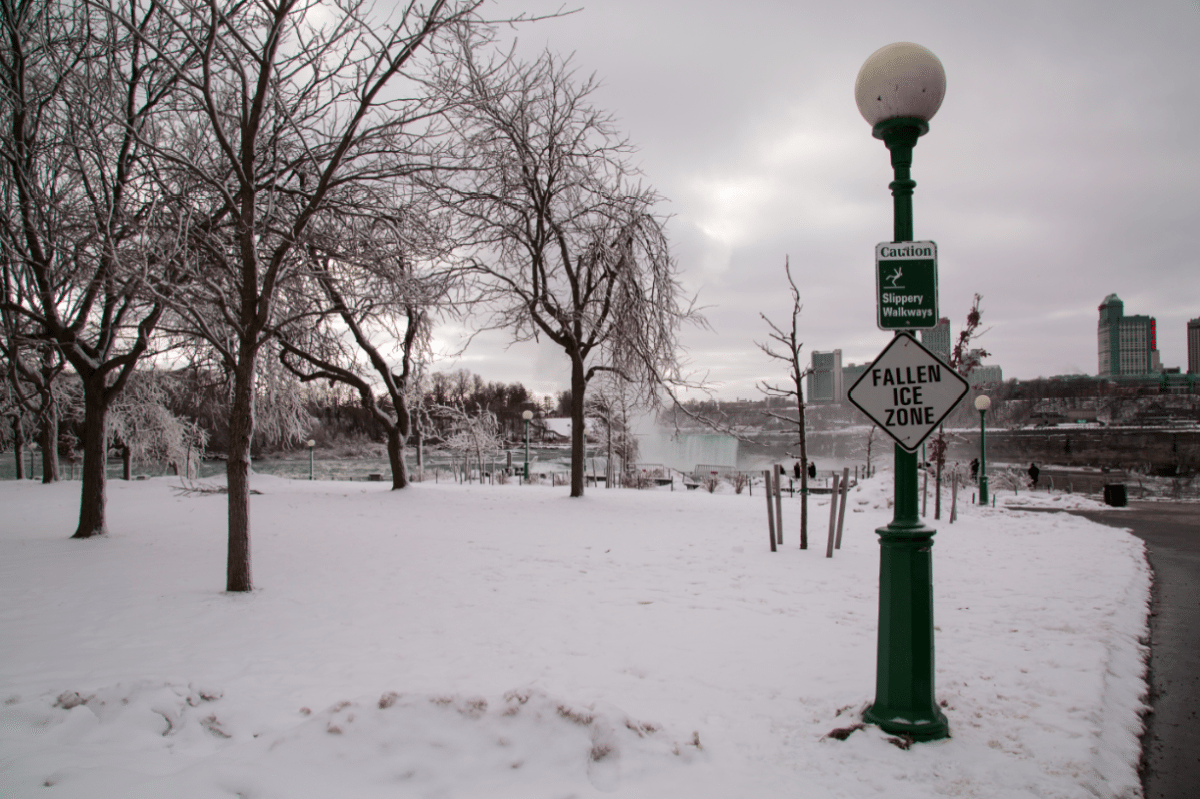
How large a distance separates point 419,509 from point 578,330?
6779 mm

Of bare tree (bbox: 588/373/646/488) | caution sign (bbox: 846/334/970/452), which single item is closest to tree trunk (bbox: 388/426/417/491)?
caution sign (bbox: 846/334/970/452)

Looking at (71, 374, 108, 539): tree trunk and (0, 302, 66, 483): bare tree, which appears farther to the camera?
(71, 374, 108, 539): tree trunk

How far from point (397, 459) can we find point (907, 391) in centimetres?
1717

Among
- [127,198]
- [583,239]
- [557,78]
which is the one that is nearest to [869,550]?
[583,239]

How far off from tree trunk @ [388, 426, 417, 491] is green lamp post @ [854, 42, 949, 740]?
16845mm

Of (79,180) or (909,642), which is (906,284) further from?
(79,180)

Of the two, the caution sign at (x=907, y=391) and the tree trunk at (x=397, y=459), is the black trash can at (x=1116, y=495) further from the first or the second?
the tree trunk at (x=397, y=459)

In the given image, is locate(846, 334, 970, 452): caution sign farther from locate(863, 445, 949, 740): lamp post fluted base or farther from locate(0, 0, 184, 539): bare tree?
locate(0, 0, 184, 539): bare tree

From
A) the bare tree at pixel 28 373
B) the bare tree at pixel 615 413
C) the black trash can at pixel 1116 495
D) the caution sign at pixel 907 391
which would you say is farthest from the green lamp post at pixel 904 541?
the bare tree at pixel 615 413

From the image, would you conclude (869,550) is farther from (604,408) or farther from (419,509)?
(604,408)

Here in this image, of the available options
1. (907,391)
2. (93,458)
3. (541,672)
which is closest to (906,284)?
(907,391)

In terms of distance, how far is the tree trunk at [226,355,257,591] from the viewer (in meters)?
7.03

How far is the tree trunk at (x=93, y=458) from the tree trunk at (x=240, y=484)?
16.5ft

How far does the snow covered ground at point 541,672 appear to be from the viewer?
3201 mm
